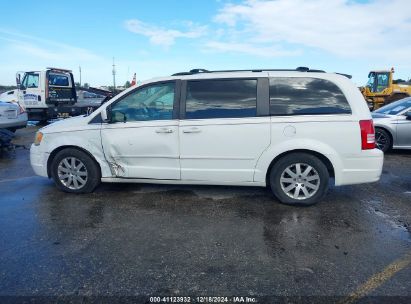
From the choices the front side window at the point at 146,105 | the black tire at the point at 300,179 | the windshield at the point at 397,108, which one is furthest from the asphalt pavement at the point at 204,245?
the windshield at the point at 397,108

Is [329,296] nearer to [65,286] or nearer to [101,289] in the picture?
[101,289]

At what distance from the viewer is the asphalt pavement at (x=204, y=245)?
2697 mm

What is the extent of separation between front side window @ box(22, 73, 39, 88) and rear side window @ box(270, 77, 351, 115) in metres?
13.6

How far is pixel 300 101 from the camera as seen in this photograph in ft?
14.7

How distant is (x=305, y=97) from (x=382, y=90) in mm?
19140

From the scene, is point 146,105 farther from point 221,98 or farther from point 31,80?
point 31,80

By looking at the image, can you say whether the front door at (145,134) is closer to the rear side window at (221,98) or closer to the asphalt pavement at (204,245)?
the rear side window at (221,98)

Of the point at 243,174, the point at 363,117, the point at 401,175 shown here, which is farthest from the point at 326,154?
the point at 401,175

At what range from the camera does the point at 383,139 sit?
27.2 feet

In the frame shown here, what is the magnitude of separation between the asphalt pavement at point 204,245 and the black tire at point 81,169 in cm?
14

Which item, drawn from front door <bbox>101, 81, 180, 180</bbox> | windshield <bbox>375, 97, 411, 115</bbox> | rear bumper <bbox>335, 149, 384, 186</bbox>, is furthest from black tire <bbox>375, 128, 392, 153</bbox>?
front door <bbox>101, 81, 180, 180</bbox>

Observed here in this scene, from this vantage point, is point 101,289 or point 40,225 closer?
point 101,289

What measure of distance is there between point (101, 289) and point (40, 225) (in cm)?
175

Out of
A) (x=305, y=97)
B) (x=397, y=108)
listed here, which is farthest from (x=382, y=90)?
(x=305, y=97)
